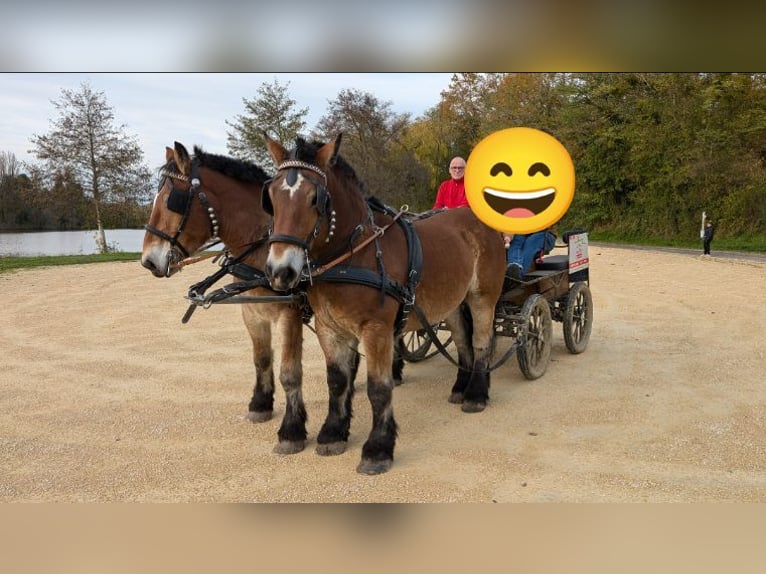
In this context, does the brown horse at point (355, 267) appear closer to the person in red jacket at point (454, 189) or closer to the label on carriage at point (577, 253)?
the person in red jacket at point (454, 189)

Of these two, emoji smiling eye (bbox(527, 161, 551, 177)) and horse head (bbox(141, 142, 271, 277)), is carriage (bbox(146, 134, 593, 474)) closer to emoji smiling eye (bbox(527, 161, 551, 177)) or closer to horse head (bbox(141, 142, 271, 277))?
horse head (bbox(141, 142, 271, 277))

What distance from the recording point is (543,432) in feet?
14.7

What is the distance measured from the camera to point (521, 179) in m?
2.18

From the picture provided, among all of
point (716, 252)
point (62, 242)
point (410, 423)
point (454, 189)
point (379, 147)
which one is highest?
point (379, 147)

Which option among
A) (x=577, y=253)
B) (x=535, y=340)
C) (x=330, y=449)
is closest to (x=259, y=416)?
(x=330, y=449)

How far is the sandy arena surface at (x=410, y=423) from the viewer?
3.58 metres

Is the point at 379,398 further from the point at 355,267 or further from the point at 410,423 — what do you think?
the point at 410,423

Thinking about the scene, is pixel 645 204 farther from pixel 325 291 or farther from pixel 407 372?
pixel 325 291

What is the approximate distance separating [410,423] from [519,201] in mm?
2984

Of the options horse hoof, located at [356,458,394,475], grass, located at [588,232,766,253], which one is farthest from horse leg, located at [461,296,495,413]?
grass, located at [588,232,766,253]

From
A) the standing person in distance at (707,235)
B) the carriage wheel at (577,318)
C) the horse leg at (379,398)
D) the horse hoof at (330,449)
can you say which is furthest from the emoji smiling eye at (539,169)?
the standing person in distance at (707,235)

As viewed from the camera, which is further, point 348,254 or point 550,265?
point 550,265

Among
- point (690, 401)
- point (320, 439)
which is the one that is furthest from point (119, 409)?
point (690, 401)
